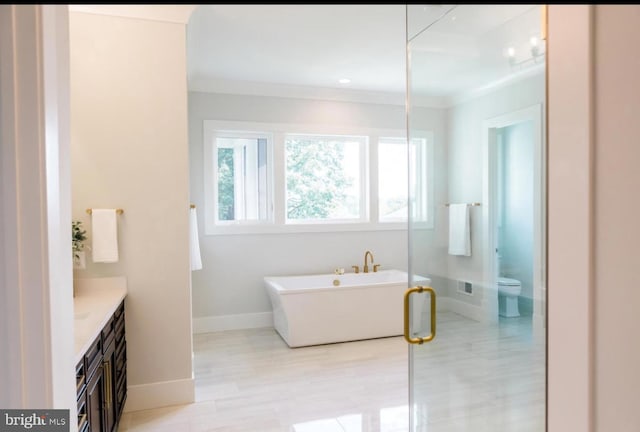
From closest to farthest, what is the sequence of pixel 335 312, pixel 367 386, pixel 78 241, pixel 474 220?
1. pixel 474 220
2. pixel 78 241
3. pixel 367 386
4. pixel 335 312

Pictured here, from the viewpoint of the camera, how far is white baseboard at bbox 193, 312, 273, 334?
464 centimetres

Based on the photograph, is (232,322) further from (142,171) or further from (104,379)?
(104,379)

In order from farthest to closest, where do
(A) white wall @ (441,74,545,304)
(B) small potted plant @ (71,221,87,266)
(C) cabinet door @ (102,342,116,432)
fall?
(B) small potted plant @ (71,221,87,266), (A) white wall @ (441,74,545,304), (C) cabinet door @ (102,342,116,432)

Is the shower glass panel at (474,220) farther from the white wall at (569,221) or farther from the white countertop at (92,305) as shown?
the white countertop at (92,305)

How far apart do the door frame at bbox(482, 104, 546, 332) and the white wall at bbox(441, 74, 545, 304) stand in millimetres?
39

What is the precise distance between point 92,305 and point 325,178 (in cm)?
332

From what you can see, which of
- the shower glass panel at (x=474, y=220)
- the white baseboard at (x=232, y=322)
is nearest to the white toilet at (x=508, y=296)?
the shower glass panel at (x=474, y=220)

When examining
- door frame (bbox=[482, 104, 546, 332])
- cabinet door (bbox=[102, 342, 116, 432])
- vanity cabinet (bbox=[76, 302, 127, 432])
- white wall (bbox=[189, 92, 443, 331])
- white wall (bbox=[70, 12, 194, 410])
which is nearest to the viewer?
door frame (bbox=[482, 104, 546, 332])

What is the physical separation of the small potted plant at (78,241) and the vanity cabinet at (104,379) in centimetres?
41

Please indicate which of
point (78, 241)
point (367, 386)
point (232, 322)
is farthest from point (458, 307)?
point (232, 322)

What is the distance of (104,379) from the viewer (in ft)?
6.89

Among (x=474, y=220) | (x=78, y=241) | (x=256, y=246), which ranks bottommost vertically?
(x=256, y=246)

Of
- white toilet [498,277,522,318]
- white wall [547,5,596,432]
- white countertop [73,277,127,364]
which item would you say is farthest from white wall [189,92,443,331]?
white wall [547,5,596,432]

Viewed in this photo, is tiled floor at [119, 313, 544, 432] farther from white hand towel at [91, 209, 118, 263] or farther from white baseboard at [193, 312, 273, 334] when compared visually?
white hand towel at [91, 209, 118, 263]
